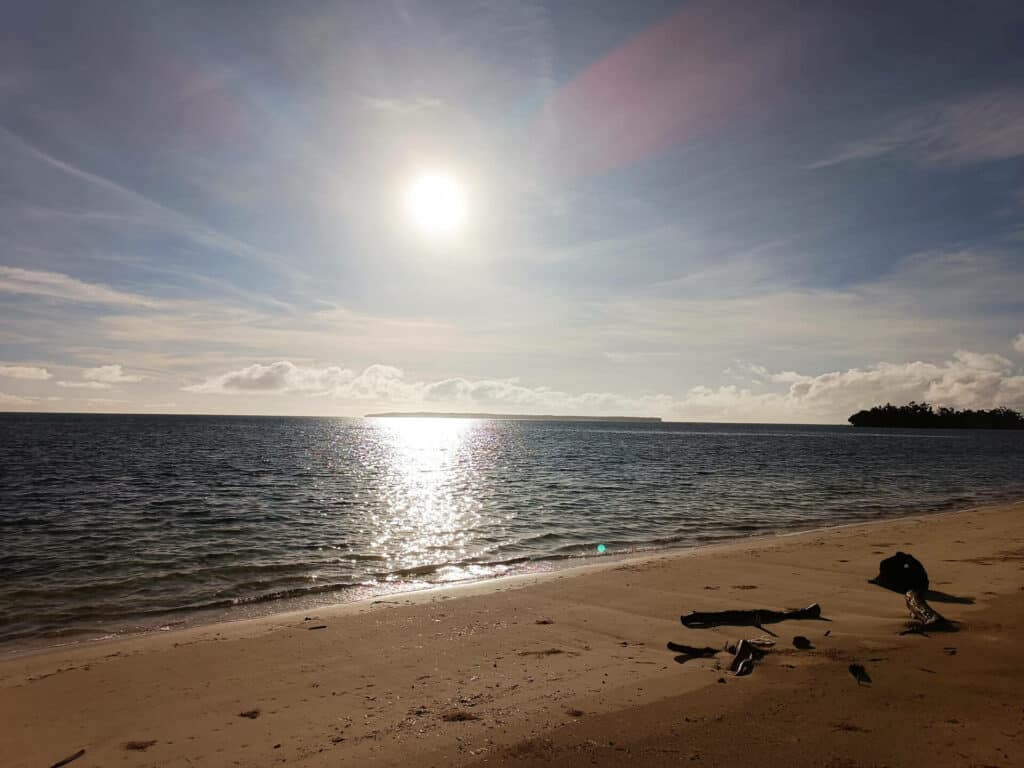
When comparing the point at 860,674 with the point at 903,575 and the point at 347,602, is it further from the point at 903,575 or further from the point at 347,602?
the point at 347,602

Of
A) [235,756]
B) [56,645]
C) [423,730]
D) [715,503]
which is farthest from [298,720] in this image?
[715,503]

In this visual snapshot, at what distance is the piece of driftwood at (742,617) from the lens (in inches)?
414

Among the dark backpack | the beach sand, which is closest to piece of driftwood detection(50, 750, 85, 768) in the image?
the beach sand

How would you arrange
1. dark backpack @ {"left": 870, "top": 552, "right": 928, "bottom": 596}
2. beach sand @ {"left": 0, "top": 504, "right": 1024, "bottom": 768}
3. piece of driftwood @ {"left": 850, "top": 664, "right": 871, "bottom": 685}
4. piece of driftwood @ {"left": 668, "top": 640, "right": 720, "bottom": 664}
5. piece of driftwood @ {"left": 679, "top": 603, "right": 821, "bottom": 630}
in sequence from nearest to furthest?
beach sand @ {"left": 0, "top": 504, "right": 1024, "bottom": 768} < piece of driftwood @ {"left": 850, "top": 664, "right": 871, "bottom": 685} < piece of driftwood @ {"left": 668, "top": 640, "right": 720, "bottom": 664} < piece of driftwood @ {"left": 679, "top": 603, "right": 821, "bottom": 630} < dark backpack @ {"left": 870, "top": 552, "right": 928, "bottom": 596}

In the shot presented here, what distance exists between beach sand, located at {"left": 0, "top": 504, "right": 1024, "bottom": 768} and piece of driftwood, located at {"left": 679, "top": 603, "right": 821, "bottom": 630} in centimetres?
31

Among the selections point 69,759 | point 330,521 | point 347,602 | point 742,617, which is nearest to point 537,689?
point 742,617

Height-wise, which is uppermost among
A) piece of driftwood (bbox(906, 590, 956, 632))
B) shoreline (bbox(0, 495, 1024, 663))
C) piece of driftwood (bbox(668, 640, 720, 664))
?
piece of driftwood (bbox(906, 590, 956, 632))

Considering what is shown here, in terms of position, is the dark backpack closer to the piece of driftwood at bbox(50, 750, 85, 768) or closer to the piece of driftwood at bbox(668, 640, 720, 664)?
the piece of driftwood at bbox(668, 640, 720, 664)

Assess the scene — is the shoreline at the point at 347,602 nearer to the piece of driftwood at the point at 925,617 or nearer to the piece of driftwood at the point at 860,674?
the piece of driftwood at the point at 925,617

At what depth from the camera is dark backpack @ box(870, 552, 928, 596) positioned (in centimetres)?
1267

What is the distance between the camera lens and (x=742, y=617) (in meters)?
10.6

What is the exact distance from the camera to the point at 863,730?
20.4 ft

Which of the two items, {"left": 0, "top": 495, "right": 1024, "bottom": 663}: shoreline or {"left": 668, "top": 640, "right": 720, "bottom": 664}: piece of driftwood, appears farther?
{"left": 0, "top": 495, "right": 1024, "bottom": 663}: shoreline

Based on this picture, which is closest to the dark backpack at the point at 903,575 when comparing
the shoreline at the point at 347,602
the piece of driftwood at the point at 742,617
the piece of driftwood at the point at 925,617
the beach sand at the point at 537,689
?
the beach sand at the point at 537,689
